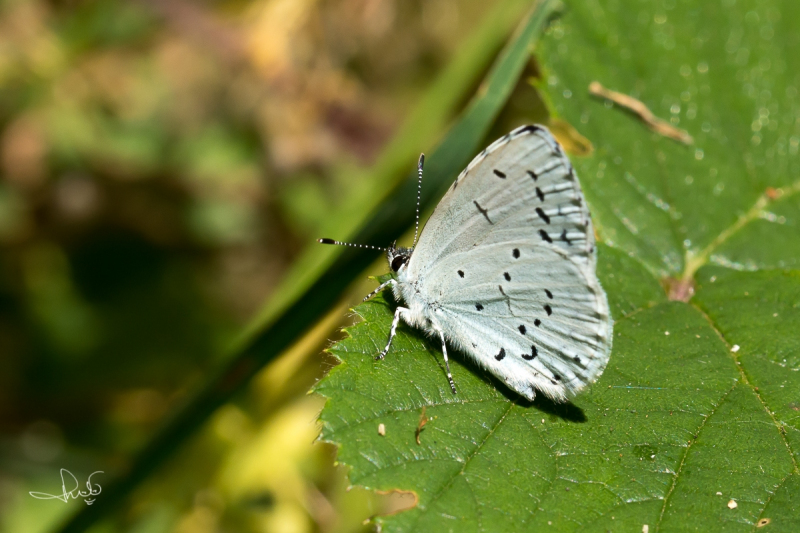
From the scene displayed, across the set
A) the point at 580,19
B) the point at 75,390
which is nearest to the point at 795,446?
the point at 580,19

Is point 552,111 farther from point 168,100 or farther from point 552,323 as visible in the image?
point 168,100

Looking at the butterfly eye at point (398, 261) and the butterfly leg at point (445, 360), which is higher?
the butterfly eye at point (398, 261)

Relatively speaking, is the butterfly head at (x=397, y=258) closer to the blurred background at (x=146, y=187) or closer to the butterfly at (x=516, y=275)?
the butterfly at (x=516, y=275)

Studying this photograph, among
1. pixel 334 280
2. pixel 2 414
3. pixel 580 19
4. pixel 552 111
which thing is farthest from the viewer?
pixel 2 414
